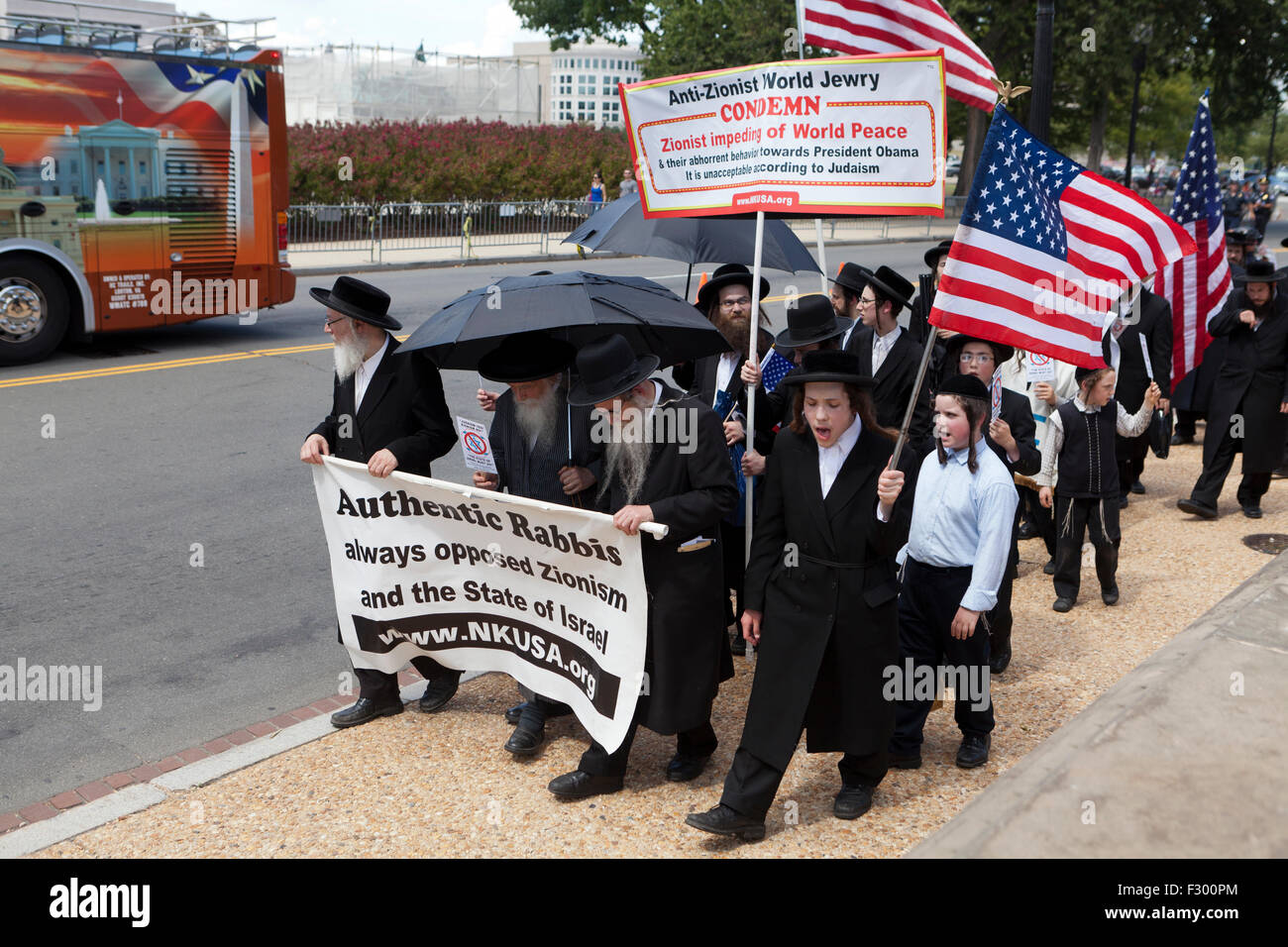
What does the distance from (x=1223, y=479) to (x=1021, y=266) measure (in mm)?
5127

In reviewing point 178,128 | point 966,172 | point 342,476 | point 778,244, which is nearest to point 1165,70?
point 966,172

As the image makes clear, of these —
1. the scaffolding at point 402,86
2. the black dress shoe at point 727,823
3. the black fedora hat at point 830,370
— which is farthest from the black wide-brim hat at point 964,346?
the scaffolding at point 402,86

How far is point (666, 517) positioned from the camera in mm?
4664

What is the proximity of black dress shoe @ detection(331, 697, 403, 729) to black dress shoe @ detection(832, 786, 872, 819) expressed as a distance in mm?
2127

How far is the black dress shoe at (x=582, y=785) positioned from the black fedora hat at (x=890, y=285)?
3.02 meters

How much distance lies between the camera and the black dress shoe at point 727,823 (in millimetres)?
4457

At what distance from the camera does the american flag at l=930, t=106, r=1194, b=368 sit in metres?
4.95

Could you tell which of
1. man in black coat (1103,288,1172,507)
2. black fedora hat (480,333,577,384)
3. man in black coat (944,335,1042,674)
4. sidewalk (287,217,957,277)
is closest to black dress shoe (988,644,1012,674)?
man in black coat (944,335,1042,674)

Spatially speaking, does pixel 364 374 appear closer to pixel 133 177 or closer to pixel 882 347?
pixel 882 347

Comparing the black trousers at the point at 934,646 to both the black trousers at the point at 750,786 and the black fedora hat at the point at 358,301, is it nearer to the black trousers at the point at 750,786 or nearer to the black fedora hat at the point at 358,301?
the black trousers at the point at 750,786

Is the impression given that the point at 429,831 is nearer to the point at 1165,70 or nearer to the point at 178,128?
the point at 178,128

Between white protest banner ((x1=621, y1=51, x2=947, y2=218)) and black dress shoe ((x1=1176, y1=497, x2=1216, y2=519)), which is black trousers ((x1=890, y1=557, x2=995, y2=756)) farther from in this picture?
black dress shoe ((x1=1176, y1=497, x2=1216, y2=519))

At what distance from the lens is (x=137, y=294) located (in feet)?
47.1

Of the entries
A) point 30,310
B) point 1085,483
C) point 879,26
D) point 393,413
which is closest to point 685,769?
point 393,413
